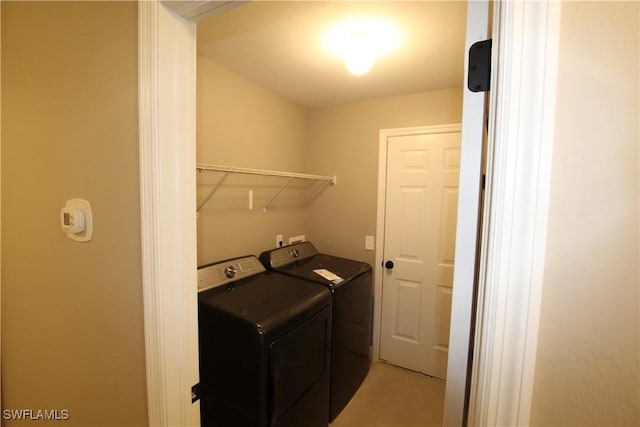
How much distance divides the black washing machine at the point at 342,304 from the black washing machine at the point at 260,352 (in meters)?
0.19

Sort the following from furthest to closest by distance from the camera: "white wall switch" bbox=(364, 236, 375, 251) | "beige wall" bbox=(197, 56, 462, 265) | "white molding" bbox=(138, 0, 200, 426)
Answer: "white wall switch" bbox=(364, 236, 375, 251), "beige wall" bbox=(197, 56, 462, 265), "white molding" bbox=(138, 0, 200, 426)

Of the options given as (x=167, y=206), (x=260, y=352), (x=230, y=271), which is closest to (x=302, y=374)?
(x=260, y=352)

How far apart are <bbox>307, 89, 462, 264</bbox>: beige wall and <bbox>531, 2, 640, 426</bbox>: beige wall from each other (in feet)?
7.10

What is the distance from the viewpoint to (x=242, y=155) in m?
2.18

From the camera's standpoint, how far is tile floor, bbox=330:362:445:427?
2.03m

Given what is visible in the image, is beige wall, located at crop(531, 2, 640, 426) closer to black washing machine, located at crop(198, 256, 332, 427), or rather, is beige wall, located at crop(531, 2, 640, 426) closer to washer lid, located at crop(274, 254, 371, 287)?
black washing machine, located at crop(198, 256, 332, 427)

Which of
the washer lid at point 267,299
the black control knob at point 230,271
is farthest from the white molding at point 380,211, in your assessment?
the black control knob at point 230,271

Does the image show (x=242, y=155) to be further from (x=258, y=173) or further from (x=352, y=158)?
(x=352, y=158)

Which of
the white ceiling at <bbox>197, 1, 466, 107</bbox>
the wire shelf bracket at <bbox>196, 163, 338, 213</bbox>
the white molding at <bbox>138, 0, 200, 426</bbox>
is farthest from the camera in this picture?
the wire shelf bracket at <bbox>196, 163, 338, 213</bbox>

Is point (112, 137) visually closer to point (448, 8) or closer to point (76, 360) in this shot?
point (76, 360)

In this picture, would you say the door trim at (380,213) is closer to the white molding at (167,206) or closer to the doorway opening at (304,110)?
the doorway opening at (304,110)

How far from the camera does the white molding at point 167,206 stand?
72cm

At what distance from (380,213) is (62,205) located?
7.28ft

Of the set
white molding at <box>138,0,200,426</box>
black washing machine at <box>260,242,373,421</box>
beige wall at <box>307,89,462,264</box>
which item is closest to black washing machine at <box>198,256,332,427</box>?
black washing machine at <box>260,242,373,421</box>
